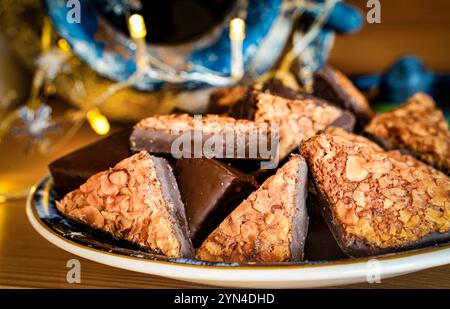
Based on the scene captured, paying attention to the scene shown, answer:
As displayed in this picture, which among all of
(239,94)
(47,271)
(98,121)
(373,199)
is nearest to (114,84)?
(98,121)

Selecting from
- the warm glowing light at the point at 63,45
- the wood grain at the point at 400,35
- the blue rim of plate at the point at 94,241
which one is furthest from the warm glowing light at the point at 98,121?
the wood grain at the point at 400,35

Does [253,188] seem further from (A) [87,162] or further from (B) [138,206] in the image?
(A) [87,162]

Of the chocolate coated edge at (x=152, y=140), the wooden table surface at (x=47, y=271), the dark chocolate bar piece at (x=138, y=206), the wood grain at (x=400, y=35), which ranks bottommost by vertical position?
the wooden table surface at (x=47, y=271)

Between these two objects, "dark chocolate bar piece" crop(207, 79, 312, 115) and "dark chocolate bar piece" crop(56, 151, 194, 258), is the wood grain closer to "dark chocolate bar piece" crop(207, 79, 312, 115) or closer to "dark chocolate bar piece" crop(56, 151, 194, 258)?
"dark chocolate bar piece" crop(207, 79, 312, 115)

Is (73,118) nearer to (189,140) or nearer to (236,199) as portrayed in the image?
(189,140)

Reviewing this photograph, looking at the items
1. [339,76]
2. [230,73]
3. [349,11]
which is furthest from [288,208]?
[349,11]

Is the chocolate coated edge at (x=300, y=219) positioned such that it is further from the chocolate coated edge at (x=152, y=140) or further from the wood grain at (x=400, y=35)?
the wood grain at (x=400, y=35)

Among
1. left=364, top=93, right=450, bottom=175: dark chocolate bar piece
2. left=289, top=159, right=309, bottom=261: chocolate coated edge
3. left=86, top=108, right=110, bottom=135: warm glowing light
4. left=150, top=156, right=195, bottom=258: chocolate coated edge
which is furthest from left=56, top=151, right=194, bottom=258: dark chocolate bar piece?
left=86, top=108, right=110, bottom=135: warm glowing light
